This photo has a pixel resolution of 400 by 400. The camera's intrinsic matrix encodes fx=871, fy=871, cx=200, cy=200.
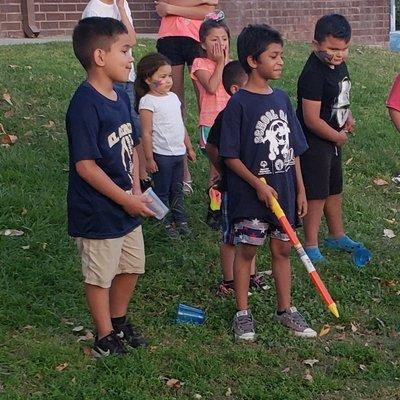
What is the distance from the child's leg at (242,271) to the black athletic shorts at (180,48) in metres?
2.63

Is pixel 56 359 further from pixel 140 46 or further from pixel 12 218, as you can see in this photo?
pixel 140 46

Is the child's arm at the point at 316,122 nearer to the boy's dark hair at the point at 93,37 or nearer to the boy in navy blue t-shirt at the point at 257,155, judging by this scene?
the boy in navy blue t-shirt at the point at 257,155

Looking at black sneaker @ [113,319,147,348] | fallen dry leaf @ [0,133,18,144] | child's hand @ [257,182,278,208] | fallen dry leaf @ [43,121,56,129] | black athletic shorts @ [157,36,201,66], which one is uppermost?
black athletic shorts @ [157,36,201,66]

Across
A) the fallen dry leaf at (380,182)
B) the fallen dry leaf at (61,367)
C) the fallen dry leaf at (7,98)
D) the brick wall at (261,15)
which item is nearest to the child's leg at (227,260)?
the fallen dry leaf at (61,367)

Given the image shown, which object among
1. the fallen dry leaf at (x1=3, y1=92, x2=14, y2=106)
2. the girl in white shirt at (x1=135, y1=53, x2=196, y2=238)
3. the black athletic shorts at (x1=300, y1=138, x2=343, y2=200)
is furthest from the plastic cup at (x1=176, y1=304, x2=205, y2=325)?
the fallen dry leaf at (x1=3, y1=92, x2=14, y2=106)

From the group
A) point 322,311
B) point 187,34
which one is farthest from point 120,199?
point 187,34

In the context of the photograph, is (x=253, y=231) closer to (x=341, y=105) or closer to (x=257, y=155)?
(x=257, y=155)

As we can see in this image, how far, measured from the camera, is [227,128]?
185 inches

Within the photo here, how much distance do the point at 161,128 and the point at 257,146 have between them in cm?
144

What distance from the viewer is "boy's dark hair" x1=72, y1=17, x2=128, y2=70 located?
13.8 feet

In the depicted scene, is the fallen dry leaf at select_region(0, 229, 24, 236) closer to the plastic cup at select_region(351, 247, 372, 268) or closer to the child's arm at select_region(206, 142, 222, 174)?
the child's arm at select_region(206, 142, 222, 174)

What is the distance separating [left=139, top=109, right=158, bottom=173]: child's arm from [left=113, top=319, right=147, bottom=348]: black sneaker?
5.00 ft

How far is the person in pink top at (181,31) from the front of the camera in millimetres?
7023

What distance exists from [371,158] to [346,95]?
274cm
